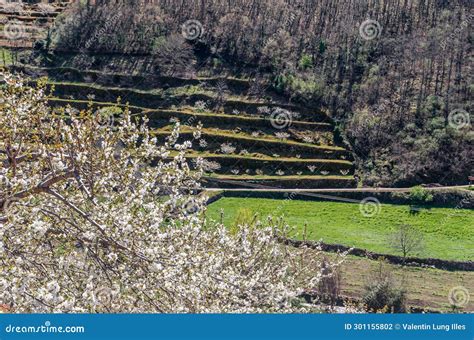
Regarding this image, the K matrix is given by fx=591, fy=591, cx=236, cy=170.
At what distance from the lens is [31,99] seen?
1432cm

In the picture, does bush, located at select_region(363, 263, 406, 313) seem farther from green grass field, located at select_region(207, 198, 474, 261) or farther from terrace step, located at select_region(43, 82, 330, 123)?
terrace step, located at select_region(43, 82, 330, 123)

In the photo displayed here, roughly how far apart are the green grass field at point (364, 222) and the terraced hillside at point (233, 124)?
4506mm

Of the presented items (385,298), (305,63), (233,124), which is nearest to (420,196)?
(385,298)

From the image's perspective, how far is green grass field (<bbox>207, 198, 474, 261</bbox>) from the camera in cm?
5206

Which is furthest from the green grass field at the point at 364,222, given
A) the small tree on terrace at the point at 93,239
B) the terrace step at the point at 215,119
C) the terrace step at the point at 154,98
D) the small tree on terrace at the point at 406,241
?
the small tree on terrace at the point at 93,239

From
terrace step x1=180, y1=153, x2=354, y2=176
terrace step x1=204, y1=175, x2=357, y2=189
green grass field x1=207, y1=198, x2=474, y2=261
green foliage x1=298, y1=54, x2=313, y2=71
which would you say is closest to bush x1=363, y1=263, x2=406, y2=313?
green grass field x1=207, y1=198, x2=474, y2=261

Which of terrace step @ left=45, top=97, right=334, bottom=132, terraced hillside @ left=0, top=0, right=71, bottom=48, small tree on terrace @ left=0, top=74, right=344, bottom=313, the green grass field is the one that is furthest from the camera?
terraced hillside @ left=0, top=0, right=71, bottom=48

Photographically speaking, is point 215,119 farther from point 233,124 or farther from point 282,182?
point 282,182

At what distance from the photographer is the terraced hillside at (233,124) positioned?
220ft

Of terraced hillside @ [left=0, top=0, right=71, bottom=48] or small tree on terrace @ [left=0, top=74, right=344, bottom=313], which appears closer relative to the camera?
small tree on terrace @ [left=0, top=74, right=344, bottom=313]

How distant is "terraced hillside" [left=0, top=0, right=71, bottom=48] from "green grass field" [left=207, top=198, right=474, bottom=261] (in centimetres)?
4691

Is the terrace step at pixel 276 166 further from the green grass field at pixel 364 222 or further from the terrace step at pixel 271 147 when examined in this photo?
the green grass field at pixel 364 222

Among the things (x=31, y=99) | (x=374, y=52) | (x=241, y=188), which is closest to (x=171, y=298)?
(x=31, y=99)

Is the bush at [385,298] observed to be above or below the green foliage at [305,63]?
below
